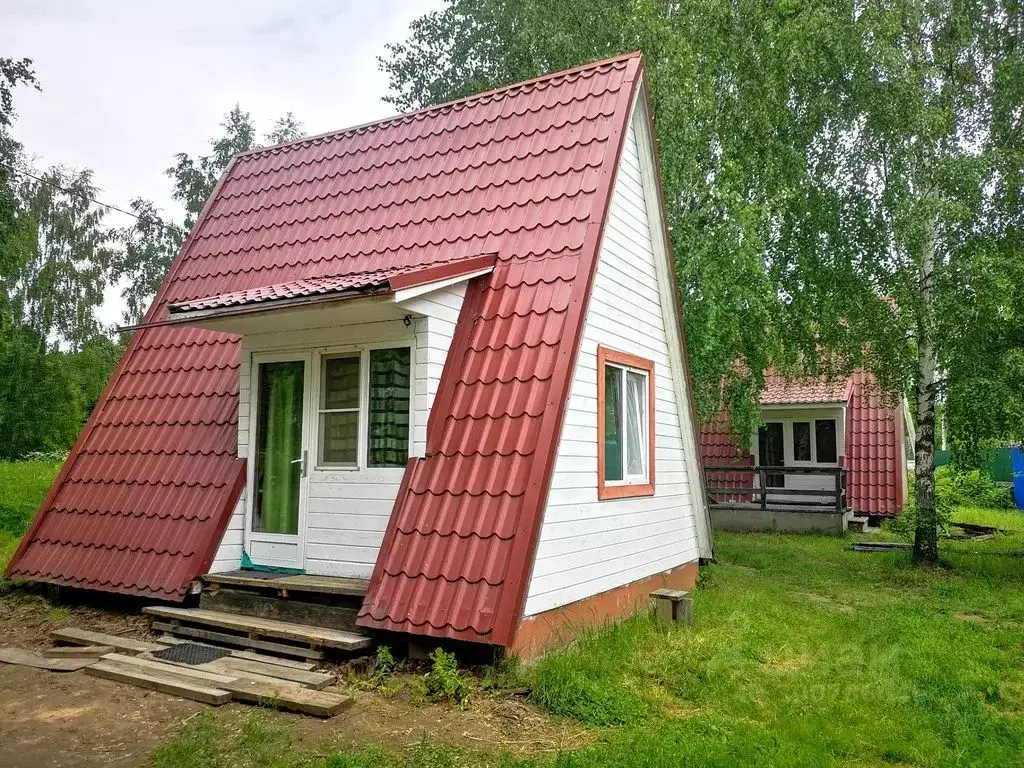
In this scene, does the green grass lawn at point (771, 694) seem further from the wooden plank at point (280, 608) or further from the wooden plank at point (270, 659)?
the wooden plank at point (280, 608)

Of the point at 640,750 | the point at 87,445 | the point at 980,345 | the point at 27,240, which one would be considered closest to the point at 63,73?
the point at 87,445

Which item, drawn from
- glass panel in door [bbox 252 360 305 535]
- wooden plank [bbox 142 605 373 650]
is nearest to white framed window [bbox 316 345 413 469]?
glass panel in door [bbox 252 360 305 535]

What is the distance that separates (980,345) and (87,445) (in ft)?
38.7

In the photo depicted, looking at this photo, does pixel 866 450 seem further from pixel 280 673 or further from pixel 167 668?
pixel 167 668

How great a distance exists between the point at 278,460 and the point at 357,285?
2349 millimetres

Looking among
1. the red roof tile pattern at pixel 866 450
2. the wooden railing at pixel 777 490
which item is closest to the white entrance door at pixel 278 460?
the wooden railing at pixel 777 490

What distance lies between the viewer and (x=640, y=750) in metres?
4.33

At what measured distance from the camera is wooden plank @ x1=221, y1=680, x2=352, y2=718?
4.90 meters

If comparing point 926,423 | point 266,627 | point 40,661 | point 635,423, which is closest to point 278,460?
point 266,627

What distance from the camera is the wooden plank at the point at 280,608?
6.04 meters

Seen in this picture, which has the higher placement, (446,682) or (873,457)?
(873,457)

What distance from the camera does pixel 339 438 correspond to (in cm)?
693

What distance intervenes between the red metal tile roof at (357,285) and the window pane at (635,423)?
219 centimetres

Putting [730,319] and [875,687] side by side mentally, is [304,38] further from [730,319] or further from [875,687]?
[875,687]
